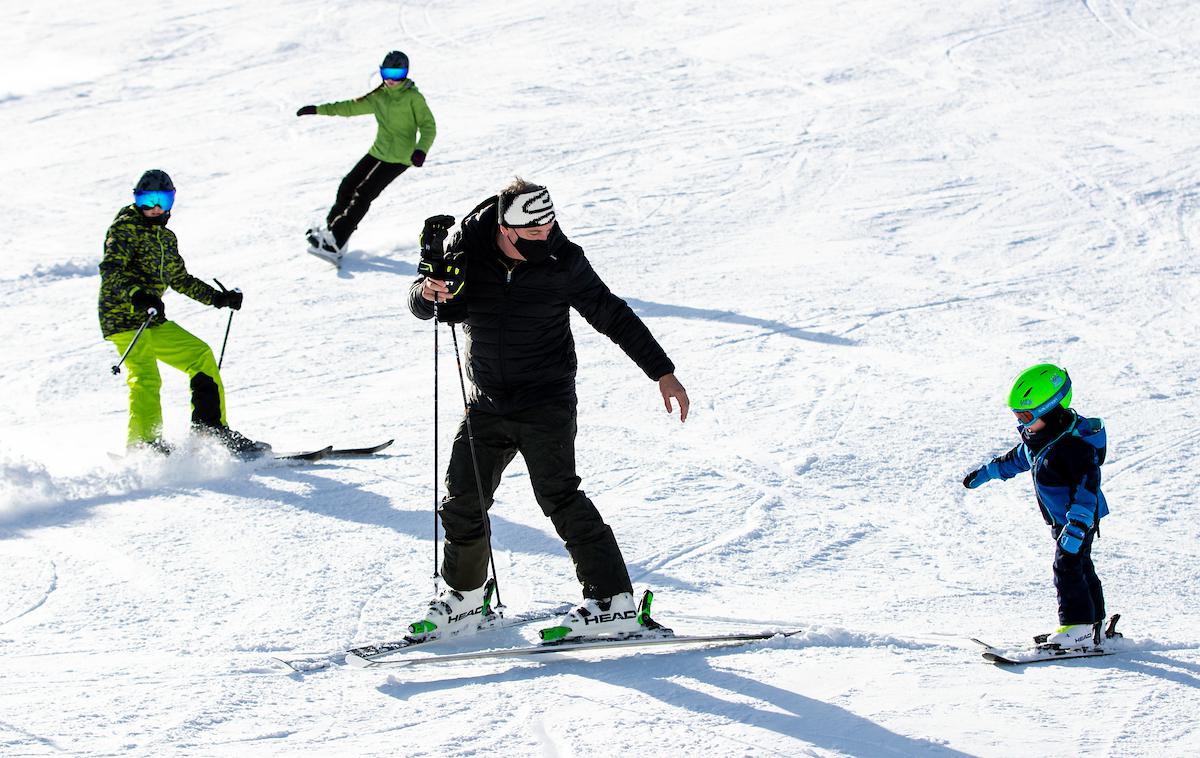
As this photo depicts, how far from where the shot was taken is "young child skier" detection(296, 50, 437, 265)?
1094 centimetres

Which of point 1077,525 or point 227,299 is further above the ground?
point 227,299

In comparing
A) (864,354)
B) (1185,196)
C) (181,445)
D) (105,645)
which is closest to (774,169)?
(1185,196)

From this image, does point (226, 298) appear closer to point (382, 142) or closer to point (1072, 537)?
point (382, 142)

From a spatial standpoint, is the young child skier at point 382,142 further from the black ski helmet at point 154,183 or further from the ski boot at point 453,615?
the ski boot at point 453,615

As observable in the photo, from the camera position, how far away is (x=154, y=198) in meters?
6.86

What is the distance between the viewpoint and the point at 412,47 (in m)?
20.4

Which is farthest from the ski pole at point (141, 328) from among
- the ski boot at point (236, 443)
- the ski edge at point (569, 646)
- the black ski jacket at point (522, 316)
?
the ski edge at point (569, 646)

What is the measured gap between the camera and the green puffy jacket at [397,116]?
1098cm

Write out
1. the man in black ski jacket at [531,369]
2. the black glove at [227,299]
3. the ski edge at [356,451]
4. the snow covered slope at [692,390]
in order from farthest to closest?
the ski edge at [356,451], the black glove at [227,299], the man in black ski jacket at [531,369], the snow covered slope at [692,390]

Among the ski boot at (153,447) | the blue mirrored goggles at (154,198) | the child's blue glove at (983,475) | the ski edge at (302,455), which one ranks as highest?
the blue mirrored goggles at (154,198)

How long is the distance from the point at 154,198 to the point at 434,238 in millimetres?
2890

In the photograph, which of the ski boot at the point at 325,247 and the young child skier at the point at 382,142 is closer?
the young child skier at the point at 382,142

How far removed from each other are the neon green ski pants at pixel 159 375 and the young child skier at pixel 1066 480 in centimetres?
451

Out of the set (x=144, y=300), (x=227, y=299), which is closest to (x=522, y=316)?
(x=144, y=300)
